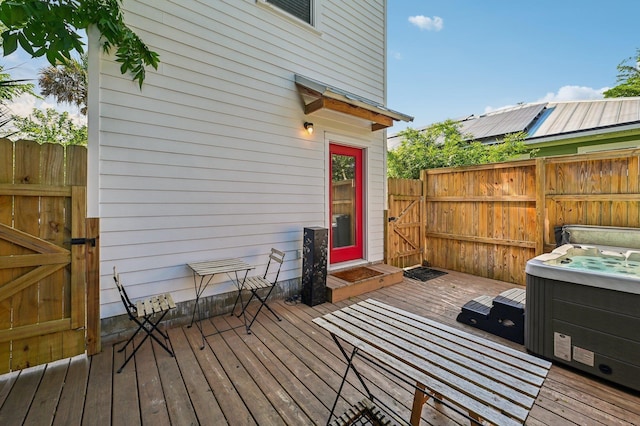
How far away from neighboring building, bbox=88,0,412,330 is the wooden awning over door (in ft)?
0.07

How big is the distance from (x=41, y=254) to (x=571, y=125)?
10872 millimetres

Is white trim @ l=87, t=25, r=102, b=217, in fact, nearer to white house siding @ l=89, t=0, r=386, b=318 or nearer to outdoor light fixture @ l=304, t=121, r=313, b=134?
white house siding @ l=89, t=0, r=386, b=318

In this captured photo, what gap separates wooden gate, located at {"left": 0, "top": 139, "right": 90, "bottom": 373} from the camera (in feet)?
7.43

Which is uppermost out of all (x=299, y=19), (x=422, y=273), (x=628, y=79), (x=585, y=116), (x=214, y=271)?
(x=628, y=79)

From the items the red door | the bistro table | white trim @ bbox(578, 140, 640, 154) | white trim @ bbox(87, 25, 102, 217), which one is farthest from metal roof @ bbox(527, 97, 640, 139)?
white trim @ bbox(87, 25, 102, 217)

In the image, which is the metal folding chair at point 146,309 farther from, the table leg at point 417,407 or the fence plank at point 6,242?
the table leg at point 417,407

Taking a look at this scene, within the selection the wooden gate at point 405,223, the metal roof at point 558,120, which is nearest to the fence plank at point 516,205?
the wooden gate at point 405,223

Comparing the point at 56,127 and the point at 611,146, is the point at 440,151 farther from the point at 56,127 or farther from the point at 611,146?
the point at 56,127

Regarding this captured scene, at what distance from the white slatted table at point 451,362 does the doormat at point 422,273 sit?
3.67 m

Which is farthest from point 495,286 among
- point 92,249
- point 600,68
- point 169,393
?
point 600,68

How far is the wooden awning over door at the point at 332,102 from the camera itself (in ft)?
12.6

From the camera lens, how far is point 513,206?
4.84 m

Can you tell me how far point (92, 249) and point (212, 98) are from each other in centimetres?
215

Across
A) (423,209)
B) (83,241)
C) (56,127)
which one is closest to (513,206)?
(423,209)
